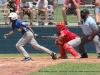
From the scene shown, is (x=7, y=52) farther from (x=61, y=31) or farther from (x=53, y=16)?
(x=61, y=31)

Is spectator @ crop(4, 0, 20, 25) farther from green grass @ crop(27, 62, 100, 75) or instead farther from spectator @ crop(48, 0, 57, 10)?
green grass @ crop(27, 62, 100, 75)

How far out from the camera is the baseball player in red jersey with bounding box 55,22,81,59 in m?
14.2

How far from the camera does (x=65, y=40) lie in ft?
48.1

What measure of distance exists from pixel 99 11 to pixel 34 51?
10.8ft

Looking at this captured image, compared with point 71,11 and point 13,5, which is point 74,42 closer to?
point 71,11

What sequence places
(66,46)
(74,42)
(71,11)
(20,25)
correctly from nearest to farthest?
(20,25), (66,46), (74,42), (71,11)

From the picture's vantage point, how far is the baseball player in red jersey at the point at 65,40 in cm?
1424

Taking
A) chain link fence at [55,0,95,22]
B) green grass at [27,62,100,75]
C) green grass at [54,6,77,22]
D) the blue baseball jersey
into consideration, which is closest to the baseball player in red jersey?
the blue baseball jersey

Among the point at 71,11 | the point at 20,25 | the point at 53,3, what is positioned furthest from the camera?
the point at 53,3

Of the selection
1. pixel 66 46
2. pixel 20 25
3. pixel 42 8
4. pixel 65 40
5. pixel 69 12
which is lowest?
pixel 66 46

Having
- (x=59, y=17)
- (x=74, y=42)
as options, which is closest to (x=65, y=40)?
(x=74, y=42)

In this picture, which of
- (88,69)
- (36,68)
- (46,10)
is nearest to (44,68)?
(36,68)

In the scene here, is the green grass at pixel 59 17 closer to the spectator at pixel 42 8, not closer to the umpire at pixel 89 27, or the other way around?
the spectator at pixel 42 8

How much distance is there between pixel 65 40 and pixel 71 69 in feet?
11.8
